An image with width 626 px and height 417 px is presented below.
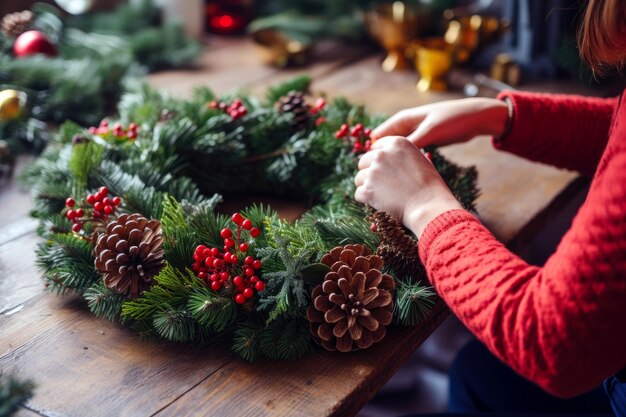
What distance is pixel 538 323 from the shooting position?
0.62 metres

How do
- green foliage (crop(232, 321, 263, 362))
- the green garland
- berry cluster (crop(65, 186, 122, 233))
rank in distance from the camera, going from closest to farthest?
green foliage (crop(232, 321, 263, 362))
berry cluster (crop(65, 186, 122, 233))
the green garland

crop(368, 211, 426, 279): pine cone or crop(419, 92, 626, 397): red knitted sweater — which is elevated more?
crop(419, 92, 626, 397): red knitted sweater

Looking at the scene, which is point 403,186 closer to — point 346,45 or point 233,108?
point 233,108

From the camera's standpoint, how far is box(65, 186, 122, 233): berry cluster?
794 millimetres

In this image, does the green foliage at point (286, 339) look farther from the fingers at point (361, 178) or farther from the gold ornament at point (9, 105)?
the gold ornament at point (9, 105)

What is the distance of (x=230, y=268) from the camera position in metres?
0.73

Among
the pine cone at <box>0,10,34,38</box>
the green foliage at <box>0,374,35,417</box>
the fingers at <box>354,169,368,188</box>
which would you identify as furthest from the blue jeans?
the pine cone at <box>0,10,34,38</box>

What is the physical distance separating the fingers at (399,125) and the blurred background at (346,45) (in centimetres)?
53

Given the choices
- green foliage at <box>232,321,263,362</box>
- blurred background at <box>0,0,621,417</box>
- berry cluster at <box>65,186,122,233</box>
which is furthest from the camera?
blurred background at <box>0,0,621,417</box>

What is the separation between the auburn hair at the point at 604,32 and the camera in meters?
0.67

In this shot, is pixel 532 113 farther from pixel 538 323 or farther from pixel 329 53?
pixel 329 53

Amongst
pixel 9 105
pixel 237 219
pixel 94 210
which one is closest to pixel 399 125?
pixel 237 219

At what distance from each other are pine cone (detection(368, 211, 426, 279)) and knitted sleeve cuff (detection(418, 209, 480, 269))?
0.03 meters

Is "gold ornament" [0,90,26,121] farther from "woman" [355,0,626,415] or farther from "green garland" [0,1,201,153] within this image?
"woman" [355,0,626,415]
